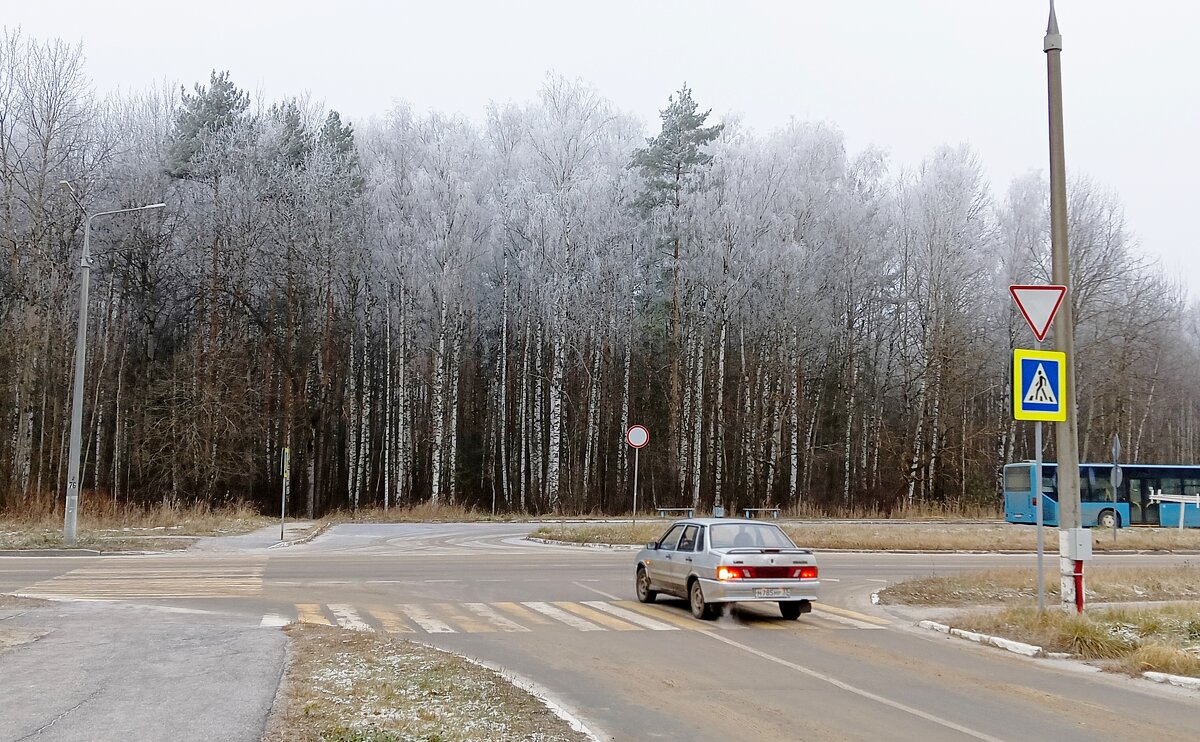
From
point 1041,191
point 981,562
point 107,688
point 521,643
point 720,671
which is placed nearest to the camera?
point 107,688

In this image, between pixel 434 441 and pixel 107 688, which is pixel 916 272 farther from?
pixel 107 688

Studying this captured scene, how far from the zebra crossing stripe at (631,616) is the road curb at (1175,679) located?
598cm

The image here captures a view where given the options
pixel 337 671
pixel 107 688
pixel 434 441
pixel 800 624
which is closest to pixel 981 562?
pixel 800 624

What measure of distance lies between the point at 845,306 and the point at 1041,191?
13.5m

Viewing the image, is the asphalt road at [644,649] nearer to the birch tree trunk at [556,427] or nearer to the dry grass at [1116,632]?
the dry grass at [1116,632]

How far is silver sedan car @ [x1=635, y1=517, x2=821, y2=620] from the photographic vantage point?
15.3 meters

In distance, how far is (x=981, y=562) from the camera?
1080 inches

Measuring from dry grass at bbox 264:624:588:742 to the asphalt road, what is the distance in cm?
41

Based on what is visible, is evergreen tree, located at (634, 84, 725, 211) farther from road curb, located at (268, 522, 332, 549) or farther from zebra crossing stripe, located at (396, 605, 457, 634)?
zebra crossing stripe, located at (396, 605, 457, 634)

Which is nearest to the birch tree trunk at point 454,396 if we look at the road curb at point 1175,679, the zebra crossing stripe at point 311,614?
the zebra crossing stripe at point 311,614

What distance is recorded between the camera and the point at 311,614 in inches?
622

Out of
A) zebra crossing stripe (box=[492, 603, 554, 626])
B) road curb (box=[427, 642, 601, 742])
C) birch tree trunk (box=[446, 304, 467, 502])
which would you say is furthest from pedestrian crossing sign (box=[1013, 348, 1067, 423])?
birch tree trunk (box=[446, 304, 467, 502])

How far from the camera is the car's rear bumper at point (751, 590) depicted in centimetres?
1524

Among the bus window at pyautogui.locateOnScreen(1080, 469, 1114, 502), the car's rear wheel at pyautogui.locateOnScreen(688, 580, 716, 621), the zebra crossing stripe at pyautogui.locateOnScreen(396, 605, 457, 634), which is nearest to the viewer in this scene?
the zebra crossing stripe at pyautogui.locateOnScreen(396, 605, 457, 634)
